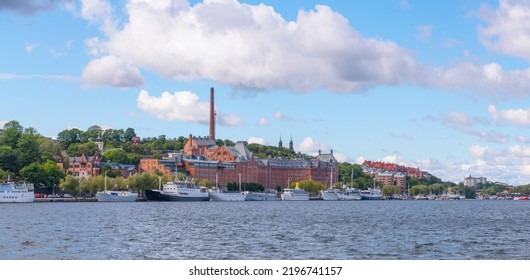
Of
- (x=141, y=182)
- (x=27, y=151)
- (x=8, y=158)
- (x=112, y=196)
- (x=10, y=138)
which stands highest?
(x=10, y=138)

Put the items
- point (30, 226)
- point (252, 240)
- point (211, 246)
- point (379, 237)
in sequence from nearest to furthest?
point (211, 246) < point (252, 240) < point (379, 237) < point (30, 226)

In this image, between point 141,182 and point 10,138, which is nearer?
point 141,182

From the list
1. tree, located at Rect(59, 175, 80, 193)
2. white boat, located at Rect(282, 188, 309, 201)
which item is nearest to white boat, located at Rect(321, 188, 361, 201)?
white boat, located at Rect(282, 188, 309, 201)

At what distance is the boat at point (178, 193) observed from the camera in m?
132

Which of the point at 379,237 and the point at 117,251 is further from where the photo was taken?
the point at 379,237

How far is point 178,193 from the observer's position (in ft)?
440

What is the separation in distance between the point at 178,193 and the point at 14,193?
29.3m

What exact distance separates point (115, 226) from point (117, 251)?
17338 mm

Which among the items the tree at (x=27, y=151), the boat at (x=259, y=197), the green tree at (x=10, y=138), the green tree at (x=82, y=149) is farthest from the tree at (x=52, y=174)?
the green tree at (x=82, y=149)

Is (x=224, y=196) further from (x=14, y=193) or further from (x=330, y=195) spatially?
(x=14, y=193)

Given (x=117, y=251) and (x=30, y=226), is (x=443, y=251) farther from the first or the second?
(x=30, y=226)

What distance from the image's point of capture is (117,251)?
35812 millimetres

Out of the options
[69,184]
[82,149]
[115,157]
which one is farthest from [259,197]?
[69,184]
